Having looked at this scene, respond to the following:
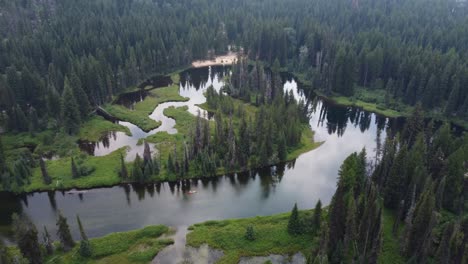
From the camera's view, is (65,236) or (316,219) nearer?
(65,236)

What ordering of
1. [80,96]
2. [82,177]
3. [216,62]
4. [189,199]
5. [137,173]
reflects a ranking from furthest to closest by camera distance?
1. [216,62]
2. [80,96]
3. [82,177]
4. [137,173]
5. [189,199]

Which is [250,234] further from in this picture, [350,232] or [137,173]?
[137,173]

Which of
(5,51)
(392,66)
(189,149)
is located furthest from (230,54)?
(189,149)

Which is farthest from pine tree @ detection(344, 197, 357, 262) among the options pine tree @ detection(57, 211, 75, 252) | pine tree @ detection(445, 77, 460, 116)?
pine tree @ detection(445, 77, 460, 116)

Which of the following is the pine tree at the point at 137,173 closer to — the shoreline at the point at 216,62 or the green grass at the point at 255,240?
the green grass at the point at 255,240

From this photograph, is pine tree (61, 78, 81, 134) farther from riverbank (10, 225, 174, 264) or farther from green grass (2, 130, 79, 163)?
riverbank (10, 225, 174, 264)

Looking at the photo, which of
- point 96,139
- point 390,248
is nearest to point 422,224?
point 390,248
